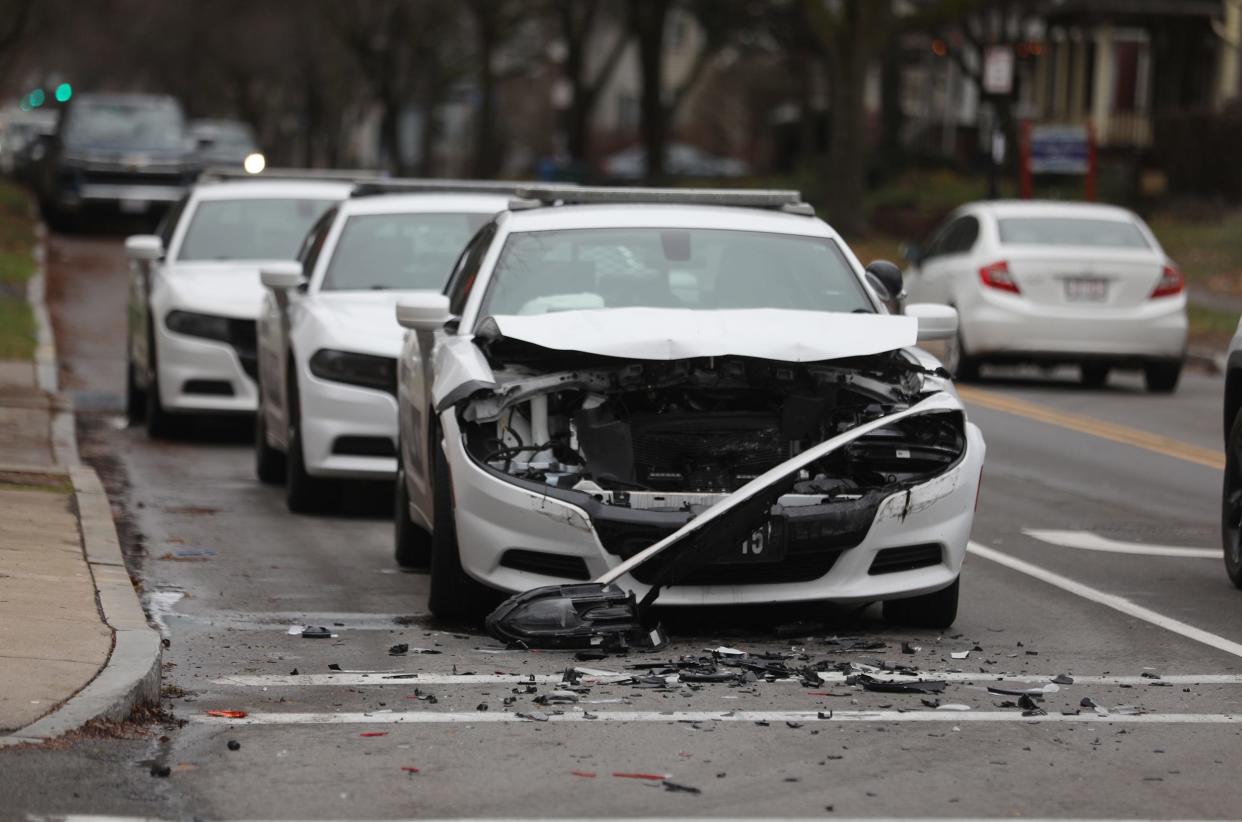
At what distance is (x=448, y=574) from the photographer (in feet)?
28.6

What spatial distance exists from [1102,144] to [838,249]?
4255 centimetres

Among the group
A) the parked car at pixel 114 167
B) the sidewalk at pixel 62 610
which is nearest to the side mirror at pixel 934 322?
the sidewalk at pixel 62 610

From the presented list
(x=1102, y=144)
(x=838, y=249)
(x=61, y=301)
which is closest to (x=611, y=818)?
(x=838, y=249)

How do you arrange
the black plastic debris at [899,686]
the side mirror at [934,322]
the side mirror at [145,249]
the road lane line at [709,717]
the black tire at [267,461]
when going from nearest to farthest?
the road lane line at [709,717]
the black plastic debris at [899,686]
the side mirror at [934,322]
the black tire at [267,461]
the side mirror at [145,249]

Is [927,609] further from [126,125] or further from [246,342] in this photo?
[126,125]

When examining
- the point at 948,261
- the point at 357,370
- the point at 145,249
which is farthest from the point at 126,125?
the point at 357,370

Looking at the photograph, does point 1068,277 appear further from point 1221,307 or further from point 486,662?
point 486,662

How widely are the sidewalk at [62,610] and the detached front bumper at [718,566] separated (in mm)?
1260

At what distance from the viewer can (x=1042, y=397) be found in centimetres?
2002

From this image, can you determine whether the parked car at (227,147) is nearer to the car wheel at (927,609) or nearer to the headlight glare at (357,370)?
the headlight glare at (357,370)

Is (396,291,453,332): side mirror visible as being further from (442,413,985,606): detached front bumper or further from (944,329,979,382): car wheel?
(944,329,979,382): car wheel

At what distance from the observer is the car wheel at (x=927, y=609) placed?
344 inches

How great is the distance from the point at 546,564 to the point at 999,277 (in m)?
12.8

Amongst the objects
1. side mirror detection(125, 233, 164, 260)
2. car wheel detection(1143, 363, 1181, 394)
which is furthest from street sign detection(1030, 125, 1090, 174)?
side mirror detection(125, 233, 164, 260)
